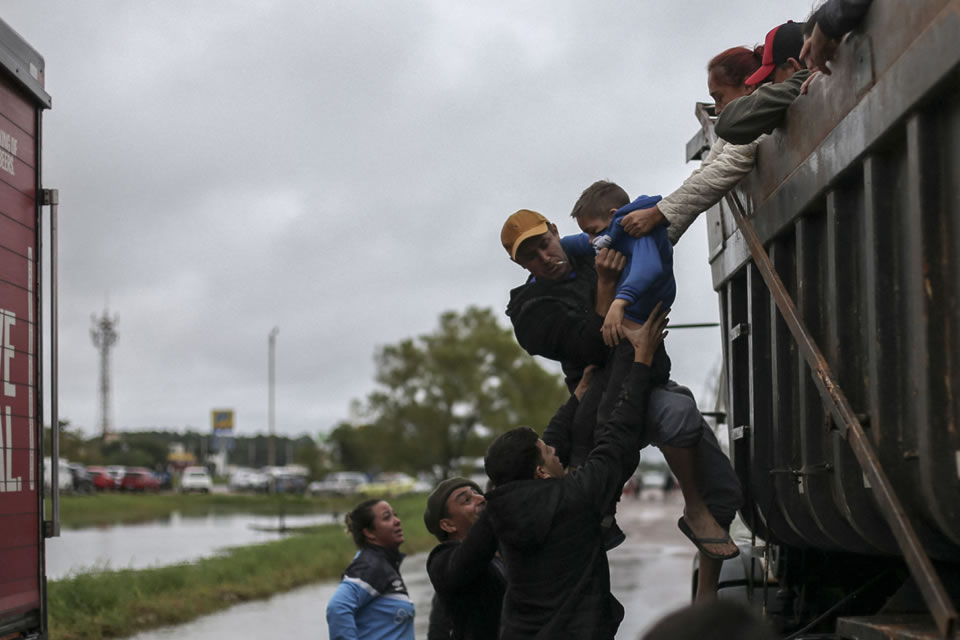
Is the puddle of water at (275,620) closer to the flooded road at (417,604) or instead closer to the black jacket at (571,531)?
the flooded road at (417,604)

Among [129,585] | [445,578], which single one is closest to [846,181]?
[445,578]

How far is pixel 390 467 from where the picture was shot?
225ft

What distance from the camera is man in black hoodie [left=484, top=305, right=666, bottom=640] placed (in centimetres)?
391

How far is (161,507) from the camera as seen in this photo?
2078 inches

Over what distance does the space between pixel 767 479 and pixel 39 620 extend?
131 inches

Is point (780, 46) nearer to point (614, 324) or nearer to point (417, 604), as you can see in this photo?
point (614, 324)

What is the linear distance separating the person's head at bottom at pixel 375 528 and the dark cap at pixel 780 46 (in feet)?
8.85

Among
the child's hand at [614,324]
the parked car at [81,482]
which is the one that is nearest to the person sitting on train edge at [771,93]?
the child's hand at [614,324]

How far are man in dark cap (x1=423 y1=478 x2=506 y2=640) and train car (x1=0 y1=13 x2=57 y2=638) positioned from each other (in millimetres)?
1828

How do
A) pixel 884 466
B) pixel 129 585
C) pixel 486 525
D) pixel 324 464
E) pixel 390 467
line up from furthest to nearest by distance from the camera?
pixel 324 464, pixel 390 467, pixel 129 585, pixel 486 525, pixel 884 466

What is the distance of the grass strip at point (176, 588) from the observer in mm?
11781

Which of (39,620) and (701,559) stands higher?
(701,559)

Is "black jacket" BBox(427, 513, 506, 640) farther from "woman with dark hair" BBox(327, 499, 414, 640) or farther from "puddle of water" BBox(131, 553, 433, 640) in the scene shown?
"puddle of water" BBox(131, 553, 433, 640)

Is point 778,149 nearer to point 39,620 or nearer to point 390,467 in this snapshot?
point 39,620
